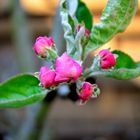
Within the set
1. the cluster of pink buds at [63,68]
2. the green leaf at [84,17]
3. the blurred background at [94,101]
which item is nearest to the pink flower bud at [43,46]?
the cluster of pink buds at [63,68]

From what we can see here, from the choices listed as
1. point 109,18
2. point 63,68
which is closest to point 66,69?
point 63,68

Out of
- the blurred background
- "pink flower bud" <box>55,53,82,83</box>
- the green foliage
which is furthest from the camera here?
the blurred background

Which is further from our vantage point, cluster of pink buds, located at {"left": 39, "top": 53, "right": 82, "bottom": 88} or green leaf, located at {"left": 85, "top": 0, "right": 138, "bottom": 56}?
green leaf, located at {"left": 85, "top": 0, "right": 138, "bottom": 56}

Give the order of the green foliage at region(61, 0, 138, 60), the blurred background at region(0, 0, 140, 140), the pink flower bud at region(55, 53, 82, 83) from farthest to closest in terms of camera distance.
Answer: the blurred background at region(0, 0, 140, 140), the green foliage at region(61, 0, 138, 60), the pink flower bud at region(55, 53, 82, 83)

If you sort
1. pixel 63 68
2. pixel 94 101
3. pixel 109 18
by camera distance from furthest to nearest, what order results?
pixel 94 101 → pixel 109 18 → pixel 63 68

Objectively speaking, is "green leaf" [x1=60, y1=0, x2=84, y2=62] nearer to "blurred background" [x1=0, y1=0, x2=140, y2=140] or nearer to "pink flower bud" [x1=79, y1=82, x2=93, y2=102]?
"pink flower bud" [x1=79, y1=82, x2=93, y2=102]

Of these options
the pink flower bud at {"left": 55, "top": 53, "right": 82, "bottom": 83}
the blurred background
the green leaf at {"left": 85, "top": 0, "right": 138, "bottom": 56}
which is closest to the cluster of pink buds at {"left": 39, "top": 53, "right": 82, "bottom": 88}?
the pink flower bud at {"left": 55, "top": 53, "right": 82, "bottom": 83}

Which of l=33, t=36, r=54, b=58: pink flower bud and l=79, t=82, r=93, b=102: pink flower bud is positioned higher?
l=33, t=36, r=54, b=58: pink flower bud

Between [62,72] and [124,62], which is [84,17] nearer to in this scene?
[124,62]
